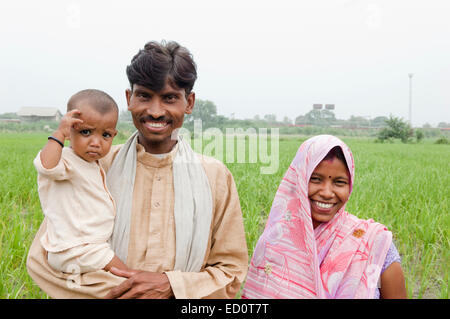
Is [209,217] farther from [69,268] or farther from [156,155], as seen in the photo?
[69,268]

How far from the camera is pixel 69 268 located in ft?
4.52

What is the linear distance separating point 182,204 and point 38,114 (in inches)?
1273

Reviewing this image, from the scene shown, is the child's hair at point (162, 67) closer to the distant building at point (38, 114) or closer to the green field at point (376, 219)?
the green field at point (376, 219)

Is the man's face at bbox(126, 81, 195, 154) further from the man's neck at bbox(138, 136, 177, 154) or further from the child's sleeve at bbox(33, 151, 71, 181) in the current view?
the child's sleeve at bbox(33, 151, 71, 181)

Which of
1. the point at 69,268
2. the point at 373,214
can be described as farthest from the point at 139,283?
the point at 373,214

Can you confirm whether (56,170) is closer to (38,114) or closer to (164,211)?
(164,211)

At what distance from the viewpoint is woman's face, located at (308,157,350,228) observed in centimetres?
160

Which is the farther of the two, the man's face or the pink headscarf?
the pink headscarf

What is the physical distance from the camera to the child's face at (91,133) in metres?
1.38

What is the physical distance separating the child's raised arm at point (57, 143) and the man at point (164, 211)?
24cm

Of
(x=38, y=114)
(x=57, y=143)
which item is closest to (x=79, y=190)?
(x=57, y=143)

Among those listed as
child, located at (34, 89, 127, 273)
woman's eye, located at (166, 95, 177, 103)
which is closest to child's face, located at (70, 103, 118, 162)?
child, located at (34, 89, 127, 273)

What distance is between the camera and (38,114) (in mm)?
29719
